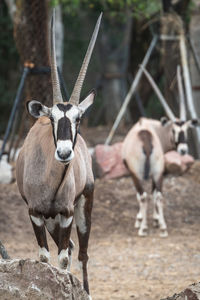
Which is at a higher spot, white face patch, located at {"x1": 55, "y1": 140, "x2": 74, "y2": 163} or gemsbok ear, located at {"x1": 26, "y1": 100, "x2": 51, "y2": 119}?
gemsbok ear, located at {"x1": 26, "y1": 100, "x2": 51, "y2": 119}

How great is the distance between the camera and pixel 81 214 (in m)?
5.39

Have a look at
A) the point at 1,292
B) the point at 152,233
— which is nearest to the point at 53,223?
the point at 1,292

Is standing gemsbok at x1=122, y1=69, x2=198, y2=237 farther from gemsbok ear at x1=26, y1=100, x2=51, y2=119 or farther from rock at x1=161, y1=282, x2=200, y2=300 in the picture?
rock at x1=161, y1=282, x2=200, y2=300

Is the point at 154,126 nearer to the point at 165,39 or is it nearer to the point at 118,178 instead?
the point at 118,178

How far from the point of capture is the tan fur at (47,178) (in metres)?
4.65

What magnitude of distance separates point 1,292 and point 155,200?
566 centimetres

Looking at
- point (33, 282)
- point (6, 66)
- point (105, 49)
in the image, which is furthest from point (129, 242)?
point (6, 66)

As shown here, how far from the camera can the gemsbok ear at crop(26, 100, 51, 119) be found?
4.77m

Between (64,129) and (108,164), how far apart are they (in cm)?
656

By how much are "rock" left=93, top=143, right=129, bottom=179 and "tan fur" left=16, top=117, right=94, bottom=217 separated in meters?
5.82

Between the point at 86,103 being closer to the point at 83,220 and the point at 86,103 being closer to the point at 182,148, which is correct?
the point at 83,220

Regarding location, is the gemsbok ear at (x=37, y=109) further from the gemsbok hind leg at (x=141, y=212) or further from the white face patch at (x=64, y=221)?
the gemsbok hind leg at (x=141, y=212)

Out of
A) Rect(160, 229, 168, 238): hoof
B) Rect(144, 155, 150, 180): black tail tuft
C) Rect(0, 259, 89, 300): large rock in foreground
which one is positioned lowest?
Rect(160, 229, 168, 238): hoof

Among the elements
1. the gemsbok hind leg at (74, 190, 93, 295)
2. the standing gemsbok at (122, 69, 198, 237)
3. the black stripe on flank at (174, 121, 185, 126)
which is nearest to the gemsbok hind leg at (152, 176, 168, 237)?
the standing gemsbok at (122, 69, 198, 237)
